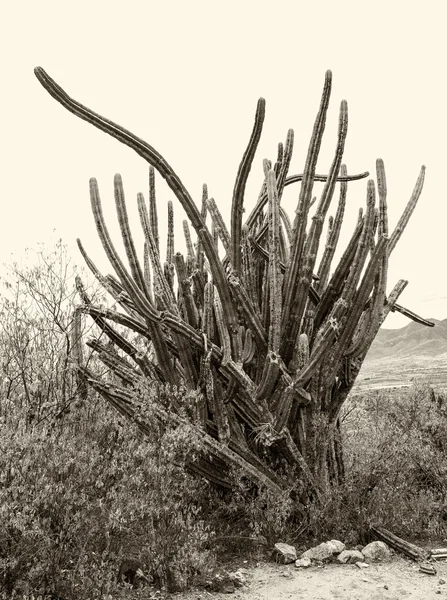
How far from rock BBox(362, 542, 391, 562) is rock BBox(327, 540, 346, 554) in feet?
0.64

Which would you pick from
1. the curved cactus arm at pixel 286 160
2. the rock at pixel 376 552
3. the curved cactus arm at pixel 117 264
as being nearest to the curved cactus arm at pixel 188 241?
the curved cactus arm at pixel 286 160

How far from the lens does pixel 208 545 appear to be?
17.8 feet

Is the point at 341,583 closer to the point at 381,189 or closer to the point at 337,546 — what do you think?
the point at 337,546

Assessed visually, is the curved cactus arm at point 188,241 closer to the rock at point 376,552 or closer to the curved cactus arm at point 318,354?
the curved cactus arm at point 318,354

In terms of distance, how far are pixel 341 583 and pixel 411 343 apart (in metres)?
132

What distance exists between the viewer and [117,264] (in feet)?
17.6

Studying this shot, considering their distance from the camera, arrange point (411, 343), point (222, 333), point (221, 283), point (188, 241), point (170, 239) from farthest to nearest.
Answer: point (411, 343)
point (188, 241)
point (170, 239)
point (222, 333)
point (221, 283)

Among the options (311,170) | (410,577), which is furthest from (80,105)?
(410,577)

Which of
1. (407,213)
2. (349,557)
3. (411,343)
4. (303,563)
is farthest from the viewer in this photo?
(411,343)

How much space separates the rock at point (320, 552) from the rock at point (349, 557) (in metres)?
0.09

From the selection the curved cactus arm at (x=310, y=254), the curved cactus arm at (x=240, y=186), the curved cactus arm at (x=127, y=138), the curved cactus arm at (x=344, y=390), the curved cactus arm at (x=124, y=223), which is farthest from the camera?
the curved cactus arm at (x=344, y=390)

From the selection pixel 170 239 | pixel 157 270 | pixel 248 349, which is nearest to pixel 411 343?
pixel 170 239

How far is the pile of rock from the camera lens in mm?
5305

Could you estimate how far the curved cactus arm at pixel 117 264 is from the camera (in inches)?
207
